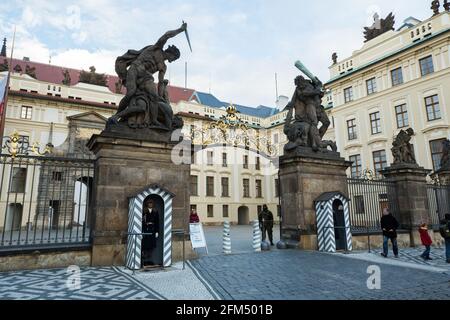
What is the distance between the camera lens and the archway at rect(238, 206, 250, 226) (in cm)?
4334

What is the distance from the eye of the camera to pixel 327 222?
36.0ft

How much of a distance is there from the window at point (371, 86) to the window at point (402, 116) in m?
3.11

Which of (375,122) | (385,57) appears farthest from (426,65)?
(375,122)

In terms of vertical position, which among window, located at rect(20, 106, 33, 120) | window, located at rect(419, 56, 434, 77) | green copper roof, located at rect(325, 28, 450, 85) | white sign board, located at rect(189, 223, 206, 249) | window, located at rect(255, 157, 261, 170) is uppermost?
green copper roof, located at rect(325, 28, 450, 85)

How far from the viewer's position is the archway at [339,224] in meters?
11.4

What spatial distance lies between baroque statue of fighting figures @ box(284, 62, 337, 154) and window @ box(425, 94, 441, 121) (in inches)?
717

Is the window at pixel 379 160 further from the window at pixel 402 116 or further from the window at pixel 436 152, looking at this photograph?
the window at pixel 436 152

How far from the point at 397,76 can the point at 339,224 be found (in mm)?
22953

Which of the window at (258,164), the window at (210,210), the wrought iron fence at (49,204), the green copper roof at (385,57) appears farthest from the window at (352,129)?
the wrought iron fence at (49,204)

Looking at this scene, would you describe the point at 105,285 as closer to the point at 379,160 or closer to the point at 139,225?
the point at 139,225

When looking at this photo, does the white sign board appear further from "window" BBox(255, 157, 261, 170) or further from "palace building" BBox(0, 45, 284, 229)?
"window" BBox(255, 157, 261, 170)

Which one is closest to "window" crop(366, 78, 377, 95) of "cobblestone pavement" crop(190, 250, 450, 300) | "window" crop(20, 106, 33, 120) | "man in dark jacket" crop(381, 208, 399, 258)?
"man in dark jacket" crop(381, 208, 399, 258)
